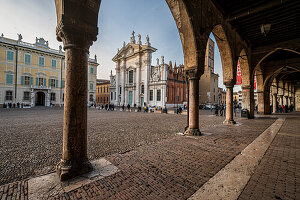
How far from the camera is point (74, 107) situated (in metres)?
2.35

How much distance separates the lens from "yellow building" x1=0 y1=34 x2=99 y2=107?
25.5 m

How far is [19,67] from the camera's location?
26812 mm

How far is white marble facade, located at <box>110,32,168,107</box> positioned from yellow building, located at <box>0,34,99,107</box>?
1486cm

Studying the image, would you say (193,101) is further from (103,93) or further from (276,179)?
(103,93)

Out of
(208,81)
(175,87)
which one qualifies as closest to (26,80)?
(175,87)

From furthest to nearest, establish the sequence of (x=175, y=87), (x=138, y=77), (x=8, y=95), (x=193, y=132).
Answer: (x=138, y=77) → (x=175, y=87) → (x=8, y=95) → (x=193, y=132)

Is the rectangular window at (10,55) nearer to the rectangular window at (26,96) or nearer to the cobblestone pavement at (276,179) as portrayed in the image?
the rectangular window at (26,96)

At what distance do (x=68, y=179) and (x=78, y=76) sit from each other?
5.84 feet

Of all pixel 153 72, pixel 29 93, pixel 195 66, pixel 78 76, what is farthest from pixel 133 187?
pixel 29 93

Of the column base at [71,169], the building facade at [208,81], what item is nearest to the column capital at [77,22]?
the column base at [71,169]

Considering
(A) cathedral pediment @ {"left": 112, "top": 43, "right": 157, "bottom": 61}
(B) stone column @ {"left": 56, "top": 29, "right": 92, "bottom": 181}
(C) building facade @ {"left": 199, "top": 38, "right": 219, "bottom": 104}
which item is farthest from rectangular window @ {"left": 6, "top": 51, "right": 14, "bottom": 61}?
(C) building facade @ {"left": 199, "top": 38, "right": 219, "bottom": 104}

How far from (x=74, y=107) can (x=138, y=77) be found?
32.3 m

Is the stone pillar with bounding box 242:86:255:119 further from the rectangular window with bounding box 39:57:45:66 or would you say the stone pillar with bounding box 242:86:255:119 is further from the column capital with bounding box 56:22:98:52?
the rectangular window with bounding box 39:57:45:66

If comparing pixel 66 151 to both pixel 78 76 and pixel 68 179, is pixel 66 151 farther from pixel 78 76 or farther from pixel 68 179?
pixel 78 76
